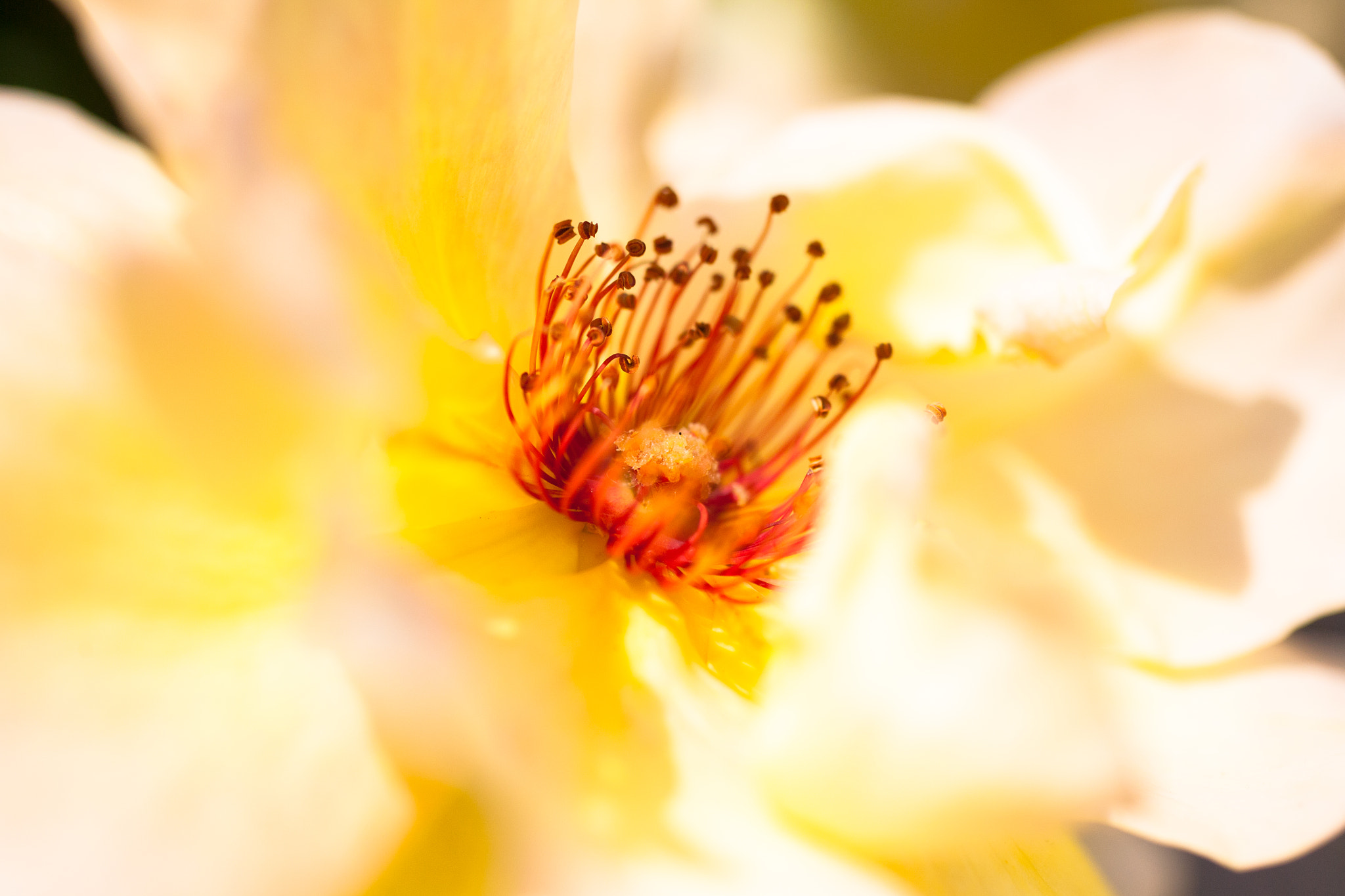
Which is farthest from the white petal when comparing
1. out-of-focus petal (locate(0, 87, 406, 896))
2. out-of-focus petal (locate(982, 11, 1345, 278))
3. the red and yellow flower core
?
out-of-focus petal (locate(982, 11, 1345, 278))

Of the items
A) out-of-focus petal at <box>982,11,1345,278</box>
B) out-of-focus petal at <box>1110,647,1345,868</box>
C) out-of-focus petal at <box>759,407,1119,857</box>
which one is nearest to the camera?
out-of-focus petal at <box>759,407,1119,857</box>

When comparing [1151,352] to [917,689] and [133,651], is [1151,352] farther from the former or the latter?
[133,651]

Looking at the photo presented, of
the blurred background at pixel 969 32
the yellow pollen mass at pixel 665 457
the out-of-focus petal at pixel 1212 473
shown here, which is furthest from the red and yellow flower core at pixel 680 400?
the blurred background at pixel 969 32

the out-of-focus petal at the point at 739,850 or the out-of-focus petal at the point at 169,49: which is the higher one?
the out-of-focus petal at the point at 169,49

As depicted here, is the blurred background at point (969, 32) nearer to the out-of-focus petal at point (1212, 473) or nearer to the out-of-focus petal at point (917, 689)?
the out-of-focus petal at point (1212, 473)

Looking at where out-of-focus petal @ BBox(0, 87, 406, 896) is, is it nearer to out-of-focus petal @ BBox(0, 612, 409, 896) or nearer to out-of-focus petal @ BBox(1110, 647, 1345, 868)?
out-of-focus petal @ BBox(0, 612, 409, 896)

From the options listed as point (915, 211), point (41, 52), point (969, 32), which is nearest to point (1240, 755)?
point (915, 211)
